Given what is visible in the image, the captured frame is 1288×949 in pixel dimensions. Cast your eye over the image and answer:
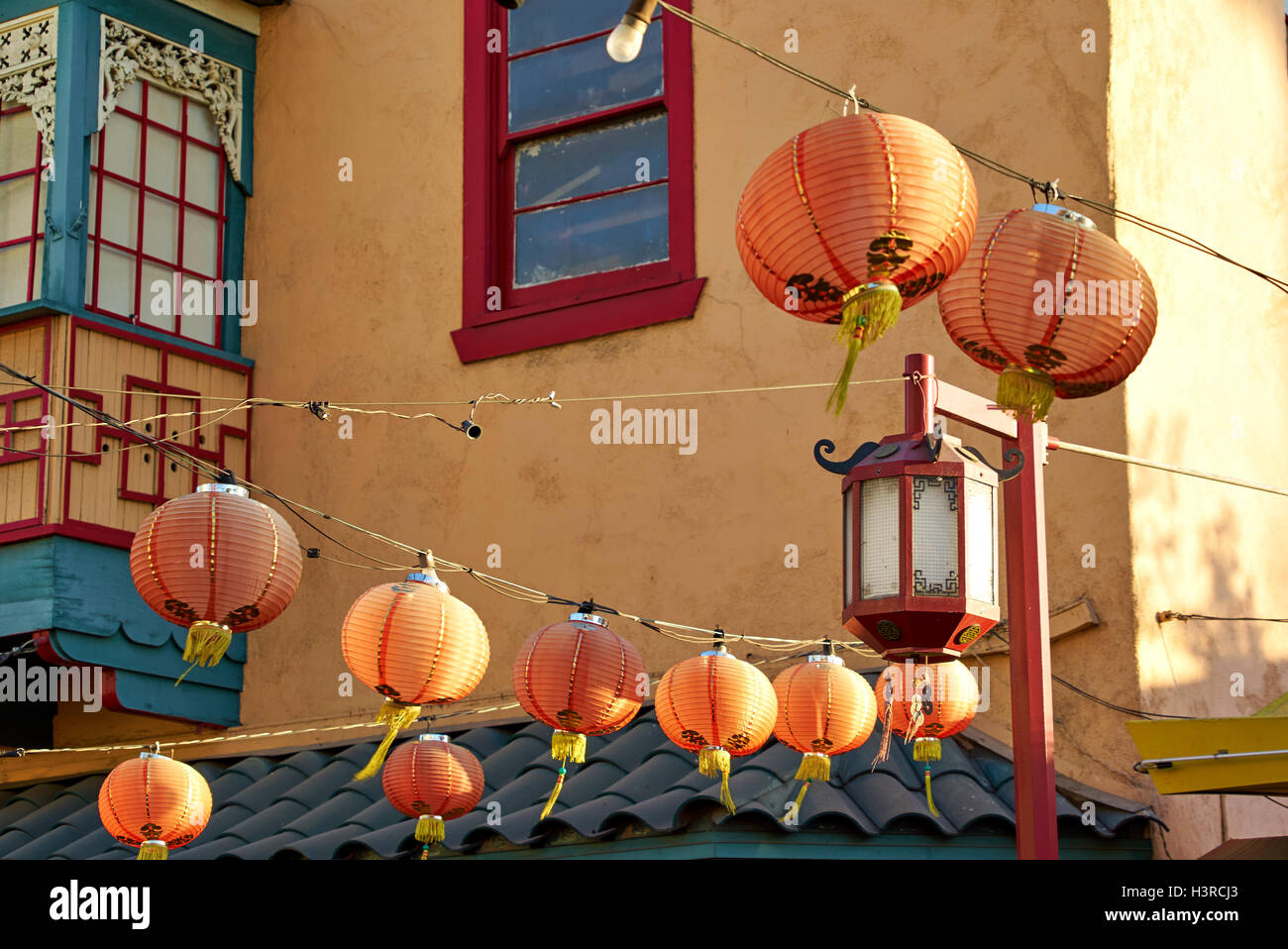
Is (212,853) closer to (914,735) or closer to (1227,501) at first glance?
(914,735)

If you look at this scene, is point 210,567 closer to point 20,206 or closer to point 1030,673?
point 1030,673

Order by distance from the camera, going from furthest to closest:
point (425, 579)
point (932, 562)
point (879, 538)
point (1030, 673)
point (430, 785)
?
point (430, 785) < point (425, 579) < point (1030, 673) < point (879, 538) < point (932, 562)

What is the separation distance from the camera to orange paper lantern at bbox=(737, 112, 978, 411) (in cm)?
668

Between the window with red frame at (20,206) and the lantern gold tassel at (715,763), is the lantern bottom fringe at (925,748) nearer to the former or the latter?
the lantern gold tassel at (715,763)

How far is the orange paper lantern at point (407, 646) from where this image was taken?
877 centimetres

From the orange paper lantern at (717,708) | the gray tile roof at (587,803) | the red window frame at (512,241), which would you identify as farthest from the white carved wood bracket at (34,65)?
the orange paper lantern at (717,708)

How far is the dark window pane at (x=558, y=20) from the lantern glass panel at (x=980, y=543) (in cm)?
661

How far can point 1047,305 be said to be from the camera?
24.1 feet

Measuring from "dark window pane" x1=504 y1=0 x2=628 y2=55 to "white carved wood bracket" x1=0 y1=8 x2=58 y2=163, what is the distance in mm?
3048

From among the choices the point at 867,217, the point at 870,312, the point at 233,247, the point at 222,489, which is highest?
the point at 233,247

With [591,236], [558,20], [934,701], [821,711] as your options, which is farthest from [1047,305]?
[558,20]

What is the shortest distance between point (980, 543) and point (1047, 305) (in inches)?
46.0

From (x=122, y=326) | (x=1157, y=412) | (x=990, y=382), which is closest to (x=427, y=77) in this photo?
(x=122, y=326)

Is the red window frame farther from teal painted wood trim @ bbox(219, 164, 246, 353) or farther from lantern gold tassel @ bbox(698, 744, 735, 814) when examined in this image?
lantern gold tassel @ bbox(698, 744, 735, 814)
